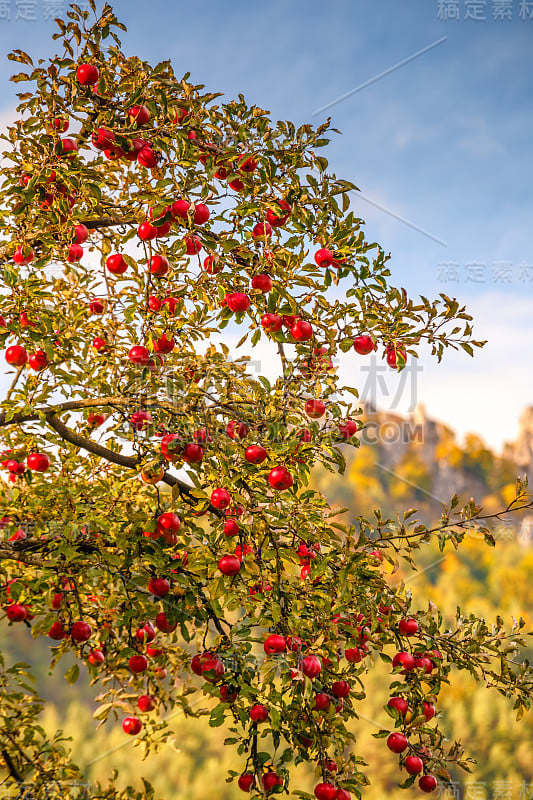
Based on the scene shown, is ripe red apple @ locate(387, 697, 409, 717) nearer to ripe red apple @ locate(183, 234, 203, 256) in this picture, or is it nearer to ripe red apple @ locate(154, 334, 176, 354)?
ripe red apple @ locate(154, 334, 176, 354)

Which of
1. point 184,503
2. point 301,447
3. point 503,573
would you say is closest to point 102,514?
point 184,503

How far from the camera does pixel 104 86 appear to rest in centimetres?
188

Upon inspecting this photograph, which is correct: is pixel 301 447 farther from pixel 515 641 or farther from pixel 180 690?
pixel 180 690

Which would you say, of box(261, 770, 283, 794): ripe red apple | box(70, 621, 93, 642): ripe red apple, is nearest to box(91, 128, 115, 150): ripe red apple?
box(70, 621, 93, 642): ripe red apple

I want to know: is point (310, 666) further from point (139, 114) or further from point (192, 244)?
point (139, 114)

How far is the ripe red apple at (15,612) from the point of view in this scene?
8.29ft

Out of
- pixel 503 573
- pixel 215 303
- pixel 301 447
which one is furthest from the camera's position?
pixel 503 573

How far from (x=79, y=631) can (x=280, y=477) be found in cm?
117

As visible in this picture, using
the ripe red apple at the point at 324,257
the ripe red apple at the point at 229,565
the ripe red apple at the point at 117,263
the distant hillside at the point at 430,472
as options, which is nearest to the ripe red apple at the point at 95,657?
the ripe red apple at the point at 229,565

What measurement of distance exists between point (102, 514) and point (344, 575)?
1.01 m

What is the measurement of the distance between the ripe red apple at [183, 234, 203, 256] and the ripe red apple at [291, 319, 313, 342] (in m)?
0.39

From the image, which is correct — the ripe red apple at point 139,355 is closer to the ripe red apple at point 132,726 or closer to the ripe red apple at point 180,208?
the ripe red apple at point 180,208

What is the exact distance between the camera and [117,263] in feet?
8.02

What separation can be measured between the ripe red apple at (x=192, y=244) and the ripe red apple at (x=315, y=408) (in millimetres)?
616
